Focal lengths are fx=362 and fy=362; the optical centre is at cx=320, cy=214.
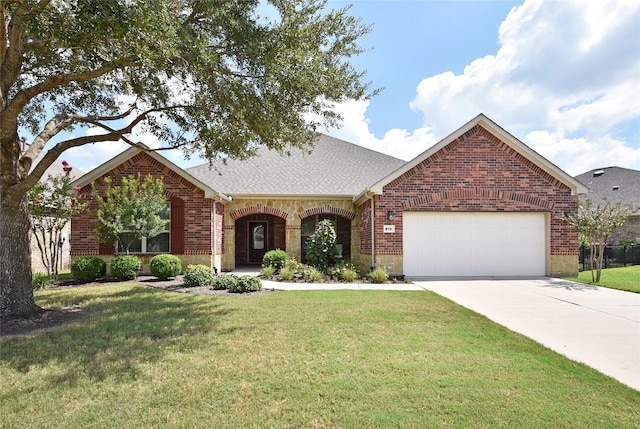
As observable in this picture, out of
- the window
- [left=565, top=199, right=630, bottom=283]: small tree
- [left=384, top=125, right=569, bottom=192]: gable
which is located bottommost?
the window

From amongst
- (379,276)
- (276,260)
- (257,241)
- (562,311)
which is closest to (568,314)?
(562,311)

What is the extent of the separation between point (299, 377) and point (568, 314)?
19.5 feet

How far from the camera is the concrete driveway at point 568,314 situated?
4.75 meters

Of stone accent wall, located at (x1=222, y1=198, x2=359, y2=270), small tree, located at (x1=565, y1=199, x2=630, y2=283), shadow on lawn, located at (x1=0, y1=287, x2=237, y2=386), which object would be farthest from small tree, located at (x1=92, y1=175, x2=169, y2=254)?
small tree, located at (x1=565, y1=199, x2=630, y2=283)

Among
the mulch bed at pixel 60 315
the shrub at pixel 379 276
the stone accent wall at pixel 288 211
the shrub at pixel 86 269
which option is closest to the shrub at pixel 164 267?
the mulch bed at pixel 60 315

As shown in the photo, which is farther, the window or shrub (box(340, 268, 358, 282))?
the window

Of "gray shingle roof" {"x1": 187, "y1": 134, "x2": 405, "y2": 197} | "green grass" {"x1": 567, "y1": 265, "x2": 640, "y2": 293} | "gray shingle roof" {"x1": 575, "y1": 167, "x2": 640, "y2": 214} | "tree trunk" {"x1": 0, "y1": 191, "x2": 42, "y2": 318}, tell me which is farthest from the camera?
"gray shingle roof" {"x1": 575, "y1": 167, "x2": 640, "y2": 214}

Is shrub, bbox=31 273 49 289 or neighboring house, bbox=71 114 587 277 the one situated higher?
neighboring house, bbox=71 114 587 277

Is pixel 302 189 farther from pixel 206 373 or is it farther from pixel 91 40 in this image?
pixel 206 373

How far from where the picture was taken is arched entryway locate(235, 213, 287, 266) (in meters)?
18.3

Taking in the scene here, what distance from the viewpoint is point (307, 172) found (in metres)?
17.4

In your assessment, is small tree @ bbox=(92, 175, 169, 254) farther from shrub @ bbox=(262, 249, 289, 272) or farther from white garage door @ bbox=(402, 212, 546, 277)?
white garage door @ bbox=(402, 212, 546, 277)

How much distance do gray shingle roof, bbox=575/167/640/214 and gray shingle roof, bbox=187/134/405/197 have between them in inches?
618

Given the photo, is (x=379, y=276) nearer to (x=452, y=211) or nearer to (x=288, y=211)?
(x=452, y=211)
